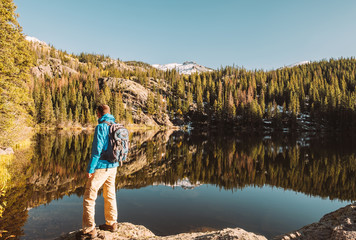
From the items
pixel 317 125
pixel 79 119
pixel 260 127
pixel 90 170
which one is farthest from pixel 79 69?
pixel 90 170

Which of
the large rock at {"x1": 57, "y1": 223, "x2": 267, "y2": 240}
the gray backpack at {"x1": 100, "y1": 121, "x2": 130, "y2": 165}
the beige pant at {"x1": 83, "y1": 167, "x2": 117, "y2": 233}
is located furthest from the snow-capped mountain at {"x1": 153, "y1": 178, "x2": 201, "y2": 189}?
the gray backpack at {"x1": 100, "y1": 121, "x2": 130, "y2": 165}

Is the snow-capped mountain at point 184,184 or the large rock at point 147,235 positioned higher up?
the large rock at point 147,235

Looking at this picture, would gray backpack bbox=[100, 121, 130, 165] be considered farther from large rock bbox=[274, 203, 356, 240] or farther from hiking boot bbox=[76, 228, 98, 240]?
large rock bbox=[274, 203, 356, 240]

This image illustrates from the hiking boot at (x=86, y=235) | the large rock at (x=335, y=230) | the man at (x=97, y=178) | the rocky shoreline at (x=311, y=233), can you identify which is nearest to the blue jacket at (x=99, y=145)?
the man at (x=97, y=178)

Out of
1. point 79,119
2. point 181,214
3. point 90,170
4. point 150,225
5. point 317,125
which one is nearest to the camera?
point 90,170

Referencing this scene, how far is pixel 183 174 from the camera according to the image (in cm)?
1742

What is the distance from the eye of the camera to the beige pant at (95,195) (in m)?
5.20

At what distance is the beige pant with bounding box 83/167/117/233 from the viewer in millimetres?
5195

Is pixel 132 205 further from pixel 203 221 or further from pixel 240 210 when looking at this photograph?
pixel 240 210

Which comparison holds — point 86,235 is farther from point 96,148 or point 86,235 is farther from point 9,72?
point 9,72

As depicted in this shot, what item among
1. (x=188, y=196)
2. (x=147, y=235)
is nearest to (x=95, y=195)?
(x=147, y=235)

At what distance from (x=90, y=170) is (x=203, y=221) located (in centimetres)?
706

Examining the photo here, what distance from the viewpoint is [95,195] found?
17.6ft

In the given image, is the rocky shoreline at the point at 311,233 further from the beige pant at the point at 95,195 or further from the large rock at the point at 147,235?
the beige pant at the point at 95,195
